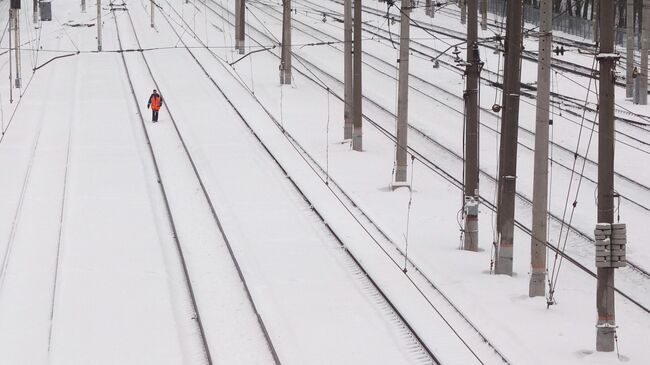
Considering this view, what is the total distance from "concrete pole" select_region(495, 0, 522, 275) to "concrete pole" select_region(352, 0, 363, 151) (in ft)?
37.5

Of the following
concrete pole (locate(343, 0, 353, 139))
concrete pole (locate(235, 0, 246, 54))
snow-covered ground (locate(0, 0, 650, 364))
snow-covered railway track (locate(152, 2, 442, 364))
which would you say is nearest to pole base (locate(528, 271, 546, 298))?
snow-covered ground (locate(0, 0, 650, 364))

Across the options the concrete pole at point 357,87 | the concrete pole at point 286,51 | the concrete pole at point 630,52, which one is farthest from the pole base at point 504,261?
the concrete pole at point 286,51

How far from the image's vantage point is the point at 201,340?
17328 mm

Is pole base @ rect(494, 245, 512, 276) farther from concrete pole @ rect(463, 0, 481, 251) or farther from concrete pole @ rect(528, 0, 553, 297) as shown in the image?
concrete pole @ rect(463, 0, 481, 251)

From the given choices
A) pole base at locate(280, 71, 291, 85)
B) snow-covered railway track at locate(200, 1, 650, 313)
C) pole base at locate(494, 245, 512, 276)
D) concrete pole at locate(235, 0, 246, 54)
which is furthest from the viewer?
concrete pole at locate(235, 0, 246, 54)

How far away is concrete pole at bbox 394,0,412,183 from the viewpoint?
27.2 meters

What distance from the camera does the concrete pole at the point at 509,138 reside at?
19359 mm

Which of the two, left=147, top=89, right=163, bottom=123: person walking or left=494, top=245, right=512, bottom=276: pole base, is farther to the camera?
left=147, top=89, right=163, bottom=123: person walking

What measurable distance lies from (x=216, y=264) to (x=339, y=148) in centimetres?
1270

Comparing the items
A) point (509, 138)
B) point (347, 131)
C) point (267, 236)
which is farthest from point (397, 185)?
point (509, 138)

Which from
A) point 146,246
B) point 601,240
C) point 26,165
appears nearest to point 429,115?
point 26,165

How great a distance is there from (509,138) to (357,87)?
12.6 m

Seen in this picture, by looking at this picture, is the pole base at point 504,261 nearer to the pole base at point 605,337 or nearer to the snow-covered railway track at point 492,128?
the snow-covered railway track at point 492,128

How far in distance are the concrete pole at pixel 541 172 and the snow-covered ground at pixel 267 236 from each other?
465 millimetres
